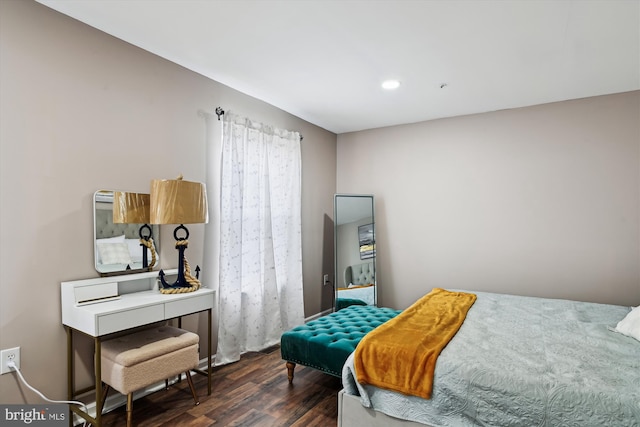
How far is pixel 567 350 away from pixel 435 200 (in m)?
2.51

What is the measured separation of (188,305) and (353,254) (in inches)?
95.5

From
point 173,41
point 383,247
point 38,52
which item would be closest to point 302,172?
point 383,247

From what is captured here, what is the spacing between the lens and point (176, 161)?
115 inches

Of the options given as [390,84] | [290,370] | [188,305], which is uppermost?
[390,84]

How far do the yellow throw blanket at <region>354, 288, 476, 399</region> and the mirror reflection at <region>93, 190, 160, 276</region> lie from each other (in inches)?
66.4

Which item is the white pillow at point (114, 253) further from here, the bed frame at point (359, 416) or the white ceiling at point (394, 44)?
the bed frame at point (359, 416)

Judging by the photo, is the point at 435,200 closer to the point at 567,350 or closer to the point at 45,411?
the point at 567,350

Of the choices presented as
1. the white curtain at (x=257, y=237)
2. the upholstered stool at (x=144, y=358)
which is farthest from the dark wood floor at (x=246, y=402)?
the white curtain at (x=257, y=237)

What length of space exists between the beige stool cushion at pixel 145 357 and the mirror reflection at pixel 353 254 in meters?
2.29

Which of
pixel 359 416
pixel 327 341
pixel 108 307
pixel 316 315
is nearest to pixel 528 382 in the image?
pixel 359 416

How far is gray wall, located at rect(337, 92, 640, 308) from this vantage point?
3467mm

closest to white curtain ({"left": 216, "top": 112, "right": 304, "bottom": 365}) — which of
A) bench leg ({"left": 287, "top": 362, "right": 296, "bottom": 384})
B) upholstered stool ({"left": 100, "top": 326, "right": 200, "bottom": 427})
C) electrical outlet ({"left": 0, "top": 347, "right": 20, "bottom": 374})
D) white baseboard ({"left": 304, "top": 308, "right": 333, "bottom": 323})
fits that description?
white baseboard ({"left": 304, "top": 308, "right": 333, "bottom": 323})

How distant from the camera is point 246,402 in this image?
2.61m

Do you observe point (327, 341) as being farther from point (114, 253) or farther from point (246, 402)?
point (114, 253)
